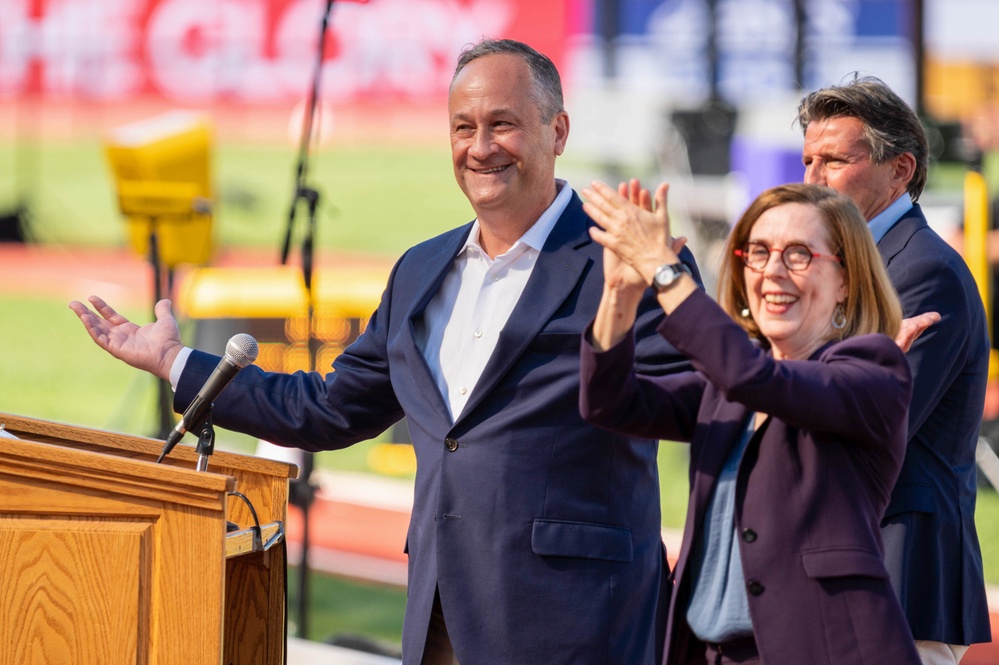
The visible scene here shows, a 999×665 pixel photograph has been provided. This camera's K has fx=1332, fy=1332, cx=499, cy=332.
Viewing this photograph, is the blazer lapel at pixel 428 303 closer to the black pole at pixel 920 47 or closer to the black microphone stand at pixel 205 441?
the black microphone stand at pixel 205 441

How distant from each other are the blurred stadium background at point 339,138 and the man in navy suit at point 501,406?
207cm

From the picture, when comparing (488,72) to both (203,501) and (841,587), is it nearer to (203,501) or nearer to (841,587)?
(203,501)

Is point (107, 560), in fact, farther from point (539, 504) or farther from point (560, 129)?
point (560, 129)

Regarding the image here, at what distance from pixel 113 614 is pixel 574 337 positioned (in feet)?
3.10

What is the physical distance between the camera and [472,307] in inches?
104

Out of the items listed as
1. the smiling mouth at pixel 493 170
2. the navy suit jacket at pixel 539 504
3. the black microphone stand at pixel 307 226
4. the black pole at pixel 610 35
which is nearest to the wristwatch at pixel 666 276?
the navy suit jacket at pixel 539 504

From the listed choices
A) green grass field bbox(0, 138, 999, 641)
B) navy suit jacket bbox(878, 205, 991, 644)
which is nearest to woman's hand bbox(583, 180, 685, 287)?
navy suit jacket bbox(878, 205, 991, 644)

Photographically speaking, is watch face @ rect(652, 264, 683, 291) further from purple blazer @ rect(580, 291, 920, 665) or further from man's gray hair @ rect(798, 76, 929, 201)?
man's gray hair @ rect(798, 76, 929, 201)

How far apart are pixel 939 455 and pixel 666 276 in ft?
3.12

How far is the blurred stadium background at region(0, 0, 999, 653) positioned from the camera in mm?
8867

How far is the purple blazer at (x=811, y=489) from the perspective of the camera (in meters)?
1.98

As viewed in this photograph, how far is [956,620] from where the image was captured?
2.64 meters

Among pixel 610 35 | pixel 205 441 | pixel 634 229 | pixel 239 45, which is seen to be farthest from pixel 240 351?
pixel 239 45

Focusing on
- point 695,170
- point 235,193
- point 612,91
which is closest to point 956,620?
point 695,170
